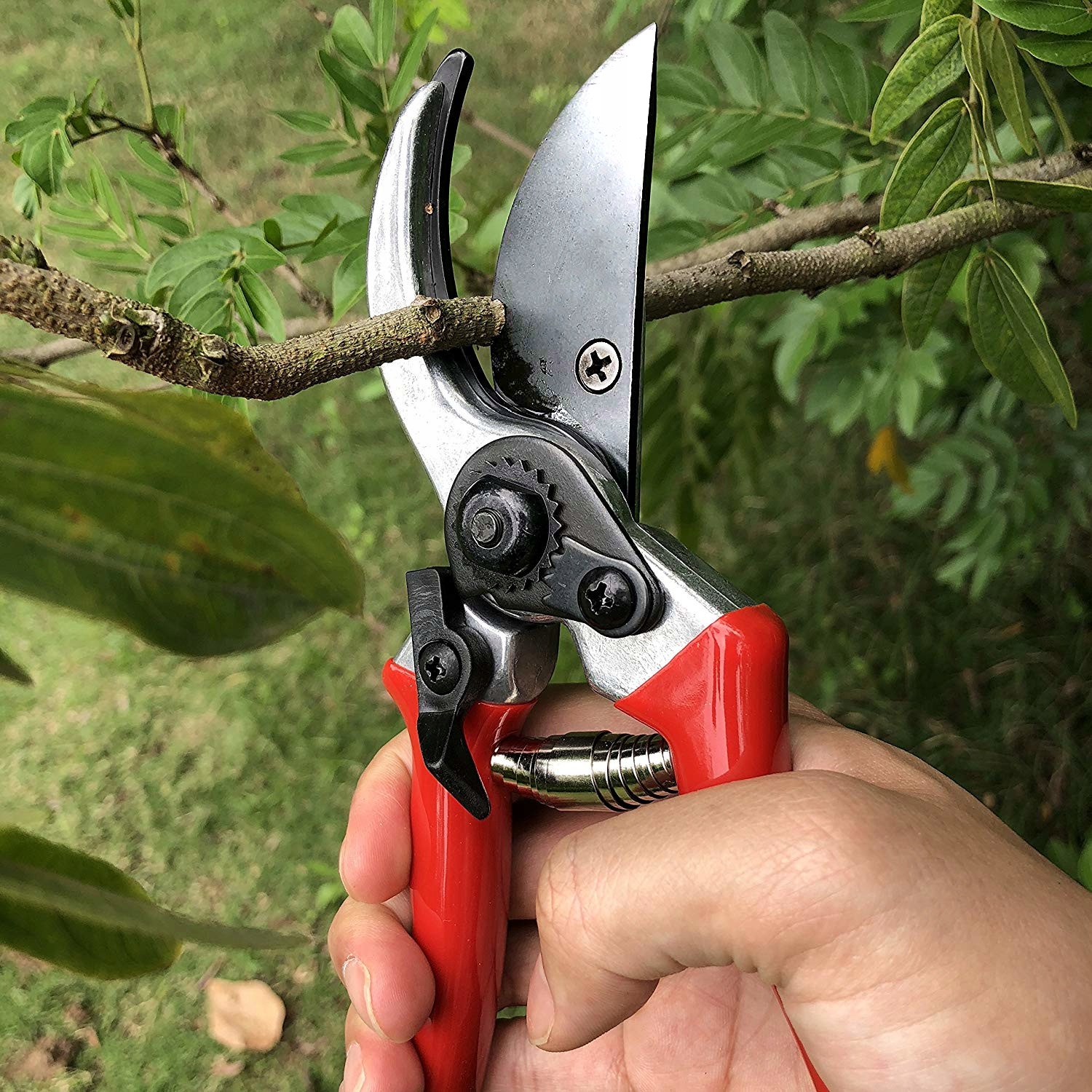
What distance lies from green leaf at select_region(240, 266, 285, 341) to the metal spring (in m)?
0.49

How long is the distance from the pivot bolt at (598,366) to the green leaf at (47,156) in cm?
62

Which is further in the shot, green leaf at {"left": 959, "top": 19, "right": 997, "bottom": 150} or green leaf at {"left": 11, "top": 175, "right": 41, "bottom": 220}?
green leaf at {"left": 11, "top": 175, "right": 41, "bottom": 220}

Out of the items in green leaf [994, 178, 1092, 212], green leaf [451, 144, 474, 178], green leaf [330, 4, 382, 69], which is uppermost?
green leaf [330, 4, 382, 69]

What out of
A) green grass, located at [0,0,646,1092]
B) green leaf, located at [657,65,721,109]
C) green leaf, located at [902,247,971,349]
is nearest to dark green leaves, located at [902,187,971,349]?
green leaf, located at [902,247,971,349]

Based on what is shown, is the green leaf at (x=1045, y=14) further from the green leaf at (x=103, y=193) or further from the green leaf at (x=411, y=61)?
the green leaf at (x=103, y=193)

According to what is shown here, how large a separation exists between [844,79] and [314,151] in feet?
2.23

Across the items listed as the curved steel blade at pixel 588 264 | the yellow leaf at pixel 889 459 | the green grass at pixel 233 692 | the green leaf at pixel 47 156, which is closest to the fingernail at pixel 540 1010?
the curved steel blade at pixel 588 264

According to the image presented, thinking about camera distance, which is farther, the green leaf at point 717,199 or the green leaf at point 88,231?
the green leaf at point 717,199

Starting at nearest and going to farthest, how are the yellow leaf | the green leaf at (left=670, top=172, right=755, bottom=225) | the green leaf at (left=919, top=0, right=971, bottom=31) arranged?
the green leaf at (left=919, top=0, right=971, bottom=31) < the green leaf at (left=670, top=172, right=755, bottom=225) < the yellow leaf

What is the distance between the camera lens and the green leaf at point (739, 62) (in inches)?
54.5

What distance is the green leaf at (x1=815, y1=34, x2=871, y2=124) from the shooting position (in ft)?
4.36

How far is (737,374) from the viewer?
6.51 ft

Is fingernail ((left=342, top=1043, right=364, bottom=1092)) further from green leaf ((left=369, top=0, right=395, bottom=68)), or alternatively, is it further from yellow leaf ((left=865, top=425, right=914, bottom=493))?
yellow leaf ((left=865, top=425, right=914, bottom=493))

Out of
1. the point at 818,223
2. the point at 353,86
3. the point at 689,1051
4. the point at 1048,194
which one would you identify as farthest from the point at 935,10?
the point at 689,1051
